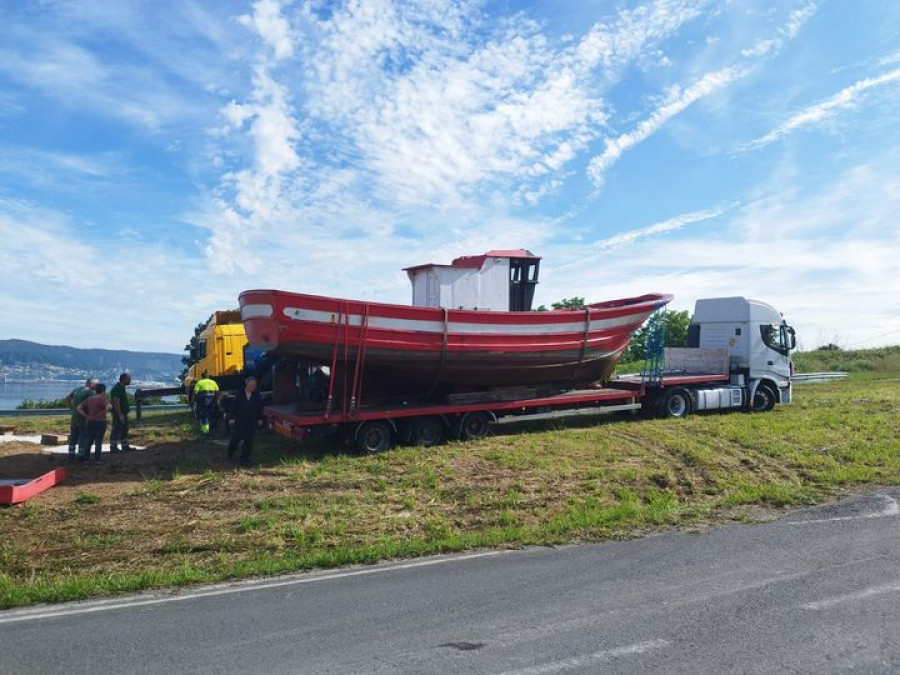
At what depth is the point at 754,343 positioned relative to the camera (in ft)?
54.3

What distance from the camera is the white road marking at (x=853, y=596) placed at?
194 inches

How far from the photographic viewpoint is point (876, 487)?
9195mm

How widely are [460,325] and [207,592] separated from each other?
6.91m

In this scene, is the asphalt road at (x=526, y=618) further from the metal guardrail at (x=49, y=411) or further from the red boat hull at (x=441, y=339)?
the metal guardrail at (x=49, y=411)

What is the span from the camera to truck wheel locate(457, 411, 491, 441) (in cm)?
1218

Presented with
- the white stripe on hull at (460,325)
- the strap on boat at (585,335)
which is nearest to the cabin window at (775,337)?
the white stripe on hull at (460,325)

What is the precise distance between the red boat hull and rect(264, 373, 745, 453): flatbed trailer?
500 mm

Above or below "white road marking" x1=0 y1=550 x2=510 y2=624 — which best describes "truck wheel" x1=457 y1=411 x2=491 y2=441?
above

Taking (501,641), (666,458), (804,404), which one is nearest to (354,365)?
(666,458)

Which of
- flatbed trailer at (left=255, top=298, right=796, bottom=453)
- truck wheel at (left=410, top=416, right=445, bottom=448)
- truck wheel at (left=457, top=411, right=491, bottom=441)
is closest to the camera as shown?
flatbed trailer at (left=255, top=298, right=796, bottom=453)

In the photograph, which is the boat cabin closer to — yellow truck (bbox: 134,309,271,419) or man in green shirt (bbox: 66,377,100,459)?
yellow truck (bbox: 134,309,271,419)

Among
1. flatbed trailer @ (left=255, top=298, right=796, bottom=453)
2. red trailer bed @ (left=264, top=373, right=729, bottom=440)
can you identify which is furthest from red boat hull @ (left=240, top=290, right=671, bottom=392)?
red trailer bed @ (left=264, top=373, right=729, bottom=440)

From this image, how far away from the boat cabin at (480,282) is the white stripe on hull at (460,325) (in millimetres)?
1372

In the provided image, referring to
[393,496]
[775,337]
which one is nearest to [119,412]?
[393,496]
